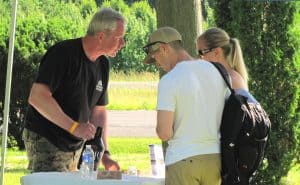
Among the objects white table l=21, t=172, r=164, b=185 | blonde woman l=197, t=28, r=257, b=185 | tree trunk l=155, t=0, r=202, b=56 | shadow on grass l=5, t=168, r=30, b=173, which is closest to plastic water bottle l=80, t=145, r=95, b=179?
white table l=21, t=172, r=164, b=185

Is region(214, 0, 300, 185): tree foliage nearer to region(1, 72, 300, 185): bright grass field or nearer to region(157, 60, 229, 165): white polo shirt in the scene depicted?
region(1, 72, 300, 185): bright grass field

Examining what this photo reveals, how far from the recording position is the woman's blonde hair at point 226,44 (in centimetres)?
373

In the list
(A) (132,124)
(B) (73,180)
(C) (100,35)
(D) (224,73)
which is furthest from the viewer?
(A) (132,124)

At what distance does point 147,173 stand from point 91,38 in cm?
81

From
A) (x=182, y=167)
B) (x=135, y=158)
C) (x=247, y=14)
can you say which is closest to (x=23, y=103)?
(x=135, y=158)

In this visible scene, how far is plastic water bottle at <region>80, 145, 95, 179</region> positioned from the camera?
3.68 meters

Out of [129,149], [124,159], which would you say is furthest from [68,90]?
[129,149]

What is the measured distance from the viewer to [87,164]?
3748 mm

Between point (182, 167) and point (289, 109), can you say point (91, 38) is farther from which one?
point (289, 109)

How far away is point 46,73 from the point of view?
3885mm

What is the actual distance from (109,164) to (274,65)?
11.6 feet

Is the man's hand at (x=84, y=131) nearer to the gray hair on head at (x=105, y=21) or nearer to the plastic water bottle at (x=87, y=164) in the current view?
the plastic water bottle at (x=87, y=164)

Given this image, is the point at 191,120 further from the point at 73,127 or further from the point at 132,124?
the point at 132,124

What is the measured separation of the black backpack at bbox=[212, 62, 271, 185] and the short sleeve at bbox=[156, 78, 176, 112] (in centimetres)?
28
